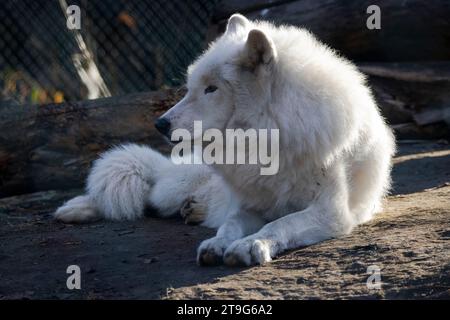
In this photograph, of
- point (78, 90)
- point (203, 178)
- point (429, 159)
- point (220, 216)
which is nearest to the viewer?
point (220, 216)

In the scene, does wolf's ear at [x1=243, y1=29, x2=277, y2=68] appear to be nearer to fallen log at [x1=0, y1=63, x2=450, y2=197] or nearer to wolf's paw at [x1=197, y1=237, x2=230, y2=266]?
wolf's paw at [x1=197, y1=237, x2=230, y2=266]

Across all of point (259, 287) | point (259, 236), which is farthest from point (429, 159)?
point (259, 287)

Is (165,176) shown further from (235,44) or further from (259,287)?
(259,287)

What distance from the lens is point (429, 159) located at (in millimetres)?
5680

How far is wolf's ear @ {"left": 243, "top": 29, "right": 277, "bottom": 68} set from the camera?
3.44 meters

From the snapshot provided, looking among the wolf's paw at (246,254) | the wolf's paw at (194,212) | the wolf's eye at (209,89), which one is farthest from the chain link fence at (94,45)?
the wolf's paw at (246,254)

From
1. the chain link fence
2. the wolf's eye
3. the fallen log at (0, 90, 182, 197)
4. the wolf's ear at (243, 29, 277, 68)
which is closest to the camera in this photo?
the wolf's ear at (243, 29, 277, 68)

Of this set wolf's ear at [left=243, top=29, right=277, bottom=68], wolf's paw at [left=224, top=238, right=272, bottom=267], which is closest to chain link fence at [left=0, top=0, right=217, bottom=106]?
wolf's ear at [left=243, top=29, right=277, bottom=68]

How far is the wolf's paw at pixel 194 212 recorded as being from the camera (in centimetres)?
440

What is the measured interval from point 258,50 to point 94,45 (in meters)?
4.14

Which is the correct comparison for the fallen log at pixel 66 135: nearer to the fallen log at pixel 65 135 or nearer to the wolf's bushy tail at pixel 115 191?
the fallen log at pixel 65 135

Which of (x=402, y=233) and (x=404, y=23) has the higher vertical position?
(x=404, y=23)

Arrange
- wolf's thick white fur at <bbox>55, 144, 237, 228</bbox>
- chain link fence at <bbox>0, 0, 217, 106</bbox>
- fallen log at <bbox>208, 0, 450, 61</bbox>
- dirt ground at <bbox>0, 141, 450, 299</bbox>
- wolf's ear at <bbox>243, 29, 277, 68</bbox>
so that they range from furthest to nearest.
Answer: chain link fence at <bbox>0, 0, 217, 106</bbox>, fallen log at <bbox>208, 0, 450, 61</bbox>, wolf's thick white fur at <bbox>55, 144, 237, 228</bbox>, wolf's ear at <bbox>243, 29, 277, 68</bbox>, dirt ground at <bbox>0, 141, 450, 299</bbox>

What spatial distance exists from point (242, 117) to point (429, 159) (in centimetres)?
263
